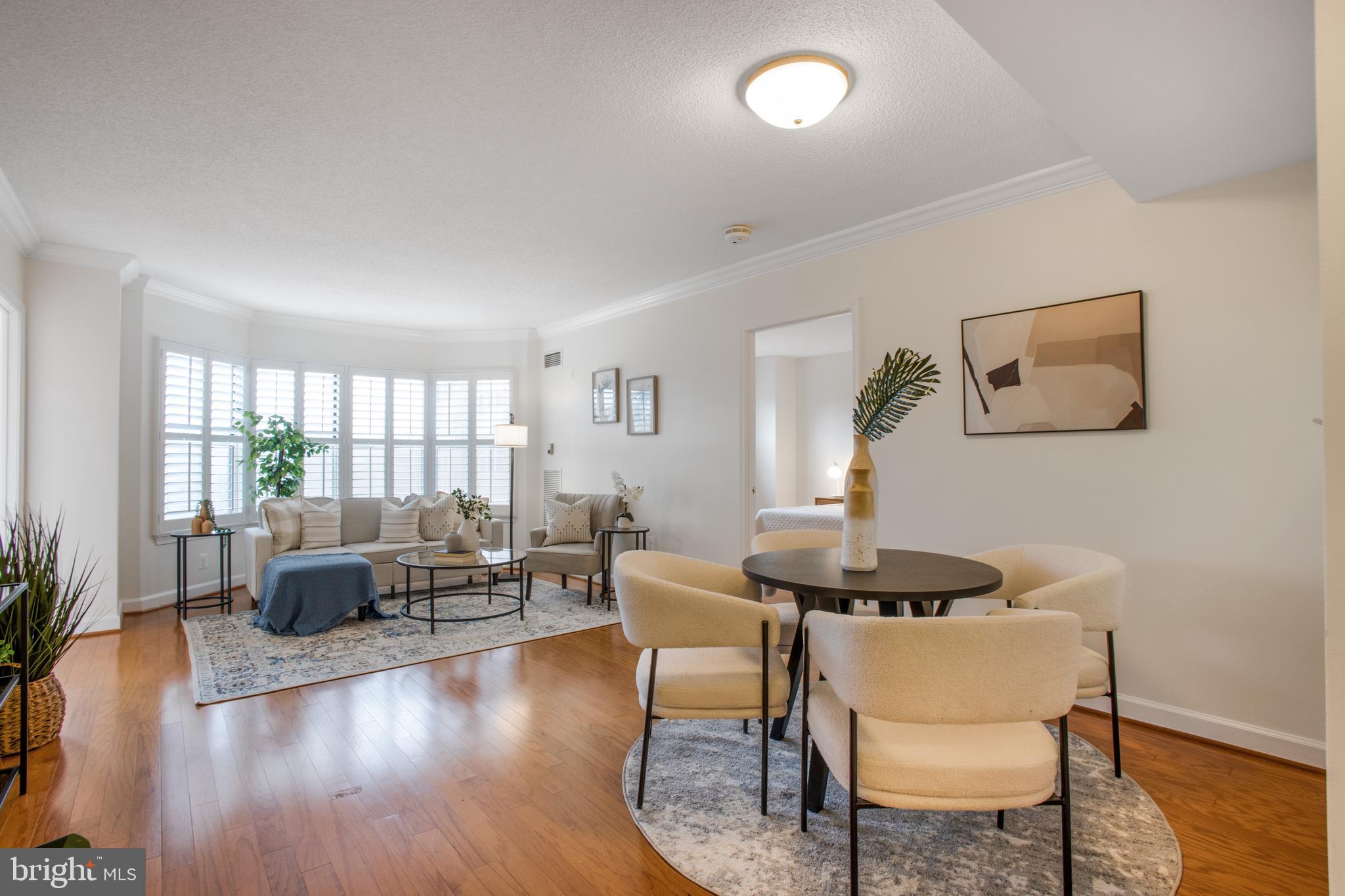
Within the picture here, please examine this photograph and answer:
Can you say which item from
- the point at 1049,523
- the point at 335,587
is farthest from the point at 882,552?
the point at 335,587

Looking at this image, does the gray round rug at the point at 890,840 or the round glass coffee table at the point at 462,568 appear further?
the round glass coffee table at the point at 462,568

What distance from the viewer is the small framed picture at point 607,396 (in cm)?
624

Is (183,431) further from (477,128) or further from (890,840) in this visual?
(890,840)

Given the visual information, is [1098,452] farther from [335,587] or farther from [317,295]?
[317,295]

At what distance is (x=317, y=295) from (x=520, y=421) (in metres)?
2.37

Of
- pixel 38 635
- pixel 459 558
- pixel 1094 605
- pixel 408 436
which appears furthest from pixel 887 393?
pixel 408 436

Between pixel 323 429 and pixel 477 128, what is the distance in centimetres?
501

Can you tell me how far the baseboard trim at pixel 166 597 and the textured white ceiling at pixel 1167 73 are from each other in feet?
21.3

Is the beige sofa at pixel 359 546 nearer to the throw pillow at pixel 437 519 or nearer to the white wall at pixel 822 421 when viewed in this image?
the throw pillow at pixel 437 519

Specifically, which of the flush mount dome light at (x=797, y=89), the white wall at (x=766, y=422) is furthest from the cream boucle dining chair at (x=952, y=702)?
the white wall at (x=766, y=422)

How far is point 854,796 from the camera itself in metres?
1.66

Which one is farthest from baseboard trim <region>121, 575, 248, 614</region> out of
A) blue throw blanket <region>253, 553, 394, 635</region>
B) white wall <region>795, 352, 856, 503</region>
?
white wall <region>795, 352, 856, 503</region>

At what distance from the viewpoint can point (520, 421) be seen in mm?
7496

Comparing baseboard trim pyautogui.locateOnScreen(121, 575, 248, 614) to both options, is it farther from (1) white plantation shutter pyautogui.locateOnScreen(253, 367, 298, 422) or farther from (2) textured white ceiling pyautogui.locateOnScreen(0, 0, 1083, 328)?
(2) textured white ceiling pyautogui.locateOnScreen(0, 0, 1083, 328)
